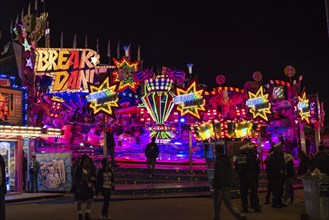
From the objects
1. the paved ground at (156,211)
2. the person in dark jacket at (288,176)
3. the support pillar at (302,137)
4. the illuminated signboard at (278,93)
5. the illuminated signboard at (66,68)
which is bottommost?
the paved ground at (156,211)

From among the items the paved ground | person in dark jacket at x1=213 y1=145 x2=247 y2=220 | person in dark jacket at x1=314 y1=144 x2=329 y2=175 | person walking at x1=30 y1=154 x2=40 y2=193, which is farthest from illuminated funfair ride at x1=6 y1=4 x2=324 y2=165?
person in dark jacket at x1=314 y1=144 x2=329 y2=175

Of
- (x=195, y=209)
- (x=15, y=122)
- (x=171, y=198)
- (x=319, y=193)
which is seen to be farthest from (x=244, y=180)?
(x=15, y=122)

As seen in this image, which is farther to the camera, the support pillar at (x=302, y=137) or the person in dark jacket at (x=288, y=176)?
the support pillar at (x=302, y=137)

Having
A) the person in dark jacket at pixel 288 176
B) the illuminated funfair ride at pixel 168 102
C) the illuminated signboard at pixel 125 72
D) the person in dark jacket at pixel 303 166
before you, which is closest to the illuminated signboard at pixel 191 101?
the illuminated funfair ride at pixel 168 102

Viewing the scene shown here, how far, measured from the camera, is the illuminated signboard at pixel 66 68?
1220 inches

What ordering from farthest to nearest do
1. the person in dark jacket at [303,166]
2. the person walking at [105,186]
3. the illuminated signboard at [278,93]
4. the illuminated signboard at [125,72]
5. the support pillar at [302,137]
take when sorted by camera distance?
the illuminated signboard at [125,72] < the illuminated signboard at [278,93] < the support pillar at [302,137] < the person in dark jacket at [303,166] < the person walking at [105,186]

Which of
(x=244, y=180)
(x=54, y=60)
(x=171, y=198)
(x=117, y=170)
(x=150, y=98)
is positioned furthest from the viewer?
(x=150, y=98)

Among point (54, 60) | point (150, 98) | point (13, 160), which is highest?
point (54, 60)

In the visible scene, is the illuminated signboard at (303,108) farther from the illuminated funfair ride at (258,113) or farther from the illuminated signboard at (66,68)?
the illuminated signboard at (66,68)

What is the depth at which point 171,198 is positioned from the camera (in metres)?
18.0

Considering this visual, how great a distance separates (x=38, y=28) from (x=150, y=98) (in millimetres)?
11580

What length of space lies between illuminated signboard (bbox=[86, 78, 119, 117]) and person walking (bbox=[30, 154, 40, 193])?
11.5ft

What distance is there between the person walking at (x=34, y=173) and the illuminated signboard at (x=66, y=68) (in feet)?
35.4

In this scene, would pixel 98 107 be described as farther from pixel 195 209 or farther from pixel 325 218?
pixel 325 218
